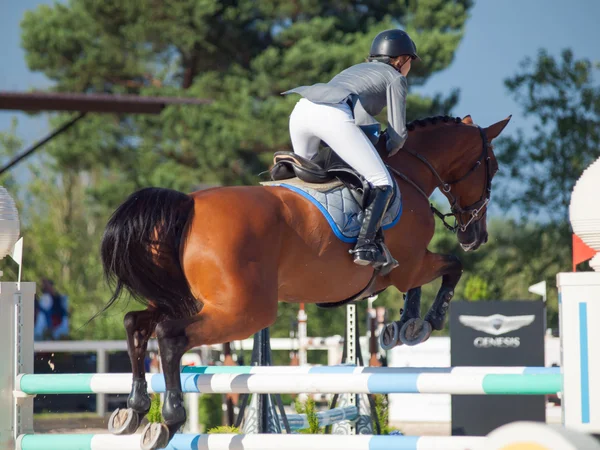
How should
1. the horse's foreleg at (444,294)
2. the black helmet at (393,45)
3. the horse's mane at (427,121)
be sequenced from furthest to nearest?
1. the horse's mane at (427,121)
2. the horse's foreleg at (444,294)
3. the black helmet at (393,45)

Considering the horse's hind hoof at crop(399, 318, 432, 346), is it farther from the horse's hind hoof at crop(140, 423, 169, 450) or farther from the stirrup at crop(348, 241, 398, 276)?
the horse's hind hoof at crop(140, 423, 169, 450)

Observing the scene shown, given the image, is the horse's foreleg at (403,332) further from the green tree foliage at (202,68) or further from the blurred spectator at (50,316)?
the green tree foliage at (202,68)

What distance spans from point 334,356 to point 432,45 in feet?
24.1

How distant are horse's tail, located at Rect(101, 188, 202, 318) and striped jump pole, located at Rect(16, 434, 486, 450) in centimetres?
54

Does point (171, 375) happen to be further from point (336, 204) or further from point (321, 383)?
point (336, 204)

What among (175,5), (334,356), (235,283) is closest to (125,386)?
(235,283)

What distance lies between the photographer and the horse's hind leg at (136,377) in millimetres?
3492

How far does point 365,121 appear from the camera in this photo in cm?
388

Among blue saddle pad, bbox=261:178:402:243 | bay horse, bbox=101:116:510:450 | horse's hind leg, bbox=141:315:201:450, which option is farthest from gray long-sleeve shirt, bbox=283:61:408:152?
horse's hind leg, bbox=141:315:201:450

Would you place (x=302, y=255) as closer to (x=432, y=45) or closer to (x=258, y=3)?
(x=432, y=45)

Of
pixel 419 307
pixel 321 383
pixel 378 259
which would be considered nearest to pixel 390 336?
pixel 419 307

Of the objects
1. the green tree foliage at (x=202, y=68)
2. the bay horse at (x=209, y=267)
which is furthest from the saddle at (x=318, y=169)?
the green tree foliage at (x=202, y=68)

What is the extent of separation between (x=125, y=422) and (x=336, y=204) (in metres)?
1.25

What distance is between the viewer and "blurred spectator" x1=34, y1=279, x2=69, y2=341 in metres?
14.3
